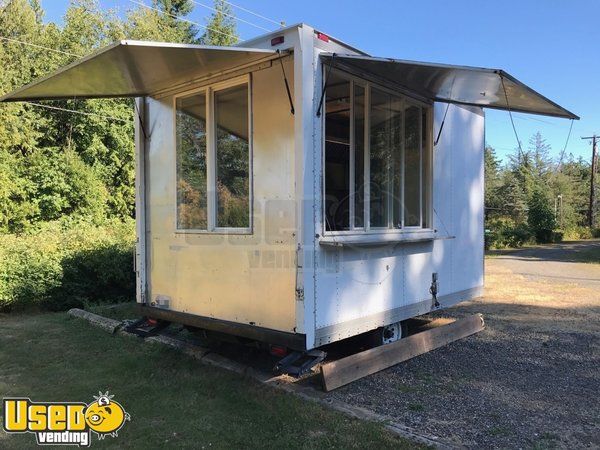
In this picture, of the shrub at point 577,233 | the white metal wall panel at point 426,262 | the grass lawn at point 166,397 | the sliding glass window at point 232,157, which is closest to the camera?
the grass lawn at point 166,397

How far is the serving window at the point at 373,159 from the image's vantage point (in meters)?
4.67

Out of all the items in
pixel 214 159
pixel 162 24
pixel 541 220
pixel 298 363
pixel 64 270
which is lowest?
pixel 298 363

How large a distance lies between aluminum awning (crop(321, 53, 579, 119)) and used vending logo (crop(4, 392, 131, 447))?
3508 mm

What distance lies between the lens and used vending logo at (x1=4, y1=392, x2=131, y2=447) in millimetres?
3590

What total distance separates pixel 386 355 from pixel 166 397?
88.6 inches

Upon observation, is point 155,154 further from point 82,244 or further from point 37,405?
point 82,244

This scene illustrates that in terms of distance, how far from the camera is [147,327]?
5672 millimetres

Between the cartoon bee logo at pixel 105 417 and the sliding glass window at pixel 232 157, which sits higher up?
the sliding glass window at pixel 232 157

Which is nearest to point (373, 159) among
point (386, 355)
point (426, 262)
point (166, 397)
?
point (426, 262)

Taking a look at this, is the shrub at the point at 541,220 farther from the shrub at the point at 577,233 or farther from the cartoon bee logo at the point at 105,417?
the cartoon bee logo at the point at 105,417

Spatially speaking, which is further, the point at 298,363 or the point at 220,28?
the point at 220,28

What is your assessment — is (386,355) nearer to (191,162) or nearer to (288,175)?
(288,175)

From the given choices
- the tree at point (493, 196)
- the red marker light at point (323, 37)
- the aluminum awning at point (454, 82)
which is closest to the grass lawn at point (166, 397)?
the aluminum awning at point (454, 82)

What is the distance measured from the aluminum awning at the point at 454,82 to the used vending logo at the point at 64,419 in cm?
351
